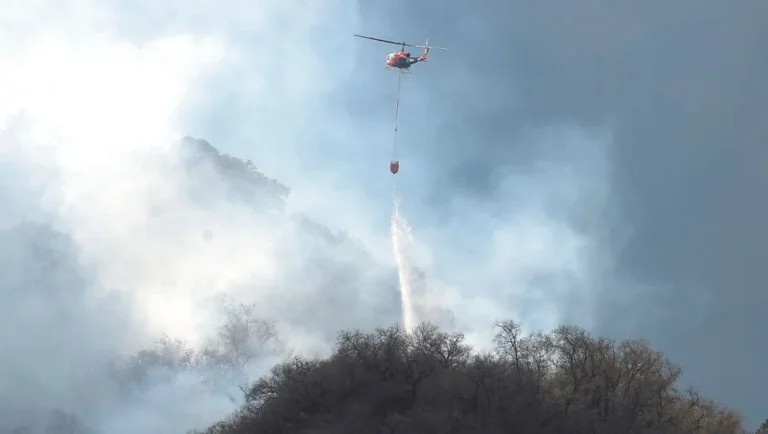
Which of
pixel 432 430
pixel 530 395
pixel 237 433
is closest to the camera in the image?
pixel 432 430

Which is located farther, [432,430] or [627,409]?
[627,409]

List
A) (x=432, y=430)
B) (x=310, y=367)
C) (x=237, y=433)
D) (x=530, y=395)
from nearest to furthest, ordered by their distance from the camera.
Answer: (x=432, y=430)
(x=530, y=395)
(x=237, y=433)
(x=310, y=367)

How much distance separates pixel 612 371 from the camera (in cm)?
8088

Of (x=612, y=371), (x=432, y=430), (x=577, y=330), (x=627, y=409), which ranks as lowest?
(x=432, y=430)

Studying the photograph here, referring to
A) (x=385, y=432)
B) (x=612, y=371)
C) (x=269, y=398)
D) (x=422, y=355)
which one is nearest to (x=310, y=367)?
(x=269, y=398)

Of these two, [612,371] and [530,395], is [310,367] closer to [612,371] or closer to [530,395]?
[530,395]

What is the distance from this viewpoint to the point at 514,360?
85.0 metres

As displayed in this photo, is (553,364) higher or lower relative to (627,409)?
higher

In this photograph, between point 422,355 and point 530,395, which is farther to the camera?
point 422,355

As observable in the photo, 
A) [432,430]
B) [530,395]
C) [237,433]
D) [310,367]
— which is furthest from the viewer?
[310,367]

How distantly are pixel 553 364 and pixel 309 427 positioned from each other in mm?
31407

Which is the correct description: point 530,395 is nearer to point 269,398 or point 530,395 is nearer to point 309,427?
point 309,427

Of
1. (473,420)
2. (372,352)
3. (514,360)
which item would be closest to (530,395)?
(473,420)

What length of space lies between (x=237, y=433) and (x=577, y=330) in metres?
43.9
